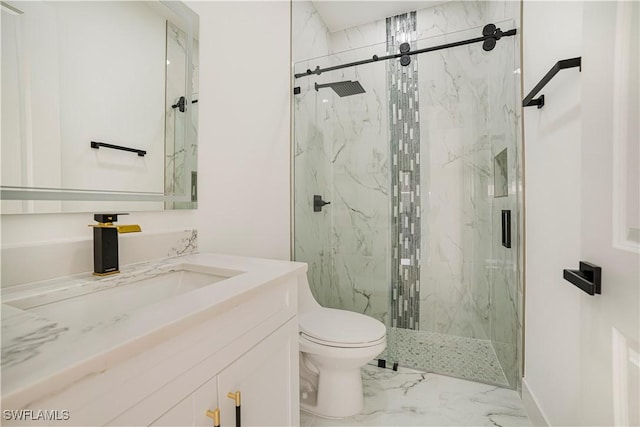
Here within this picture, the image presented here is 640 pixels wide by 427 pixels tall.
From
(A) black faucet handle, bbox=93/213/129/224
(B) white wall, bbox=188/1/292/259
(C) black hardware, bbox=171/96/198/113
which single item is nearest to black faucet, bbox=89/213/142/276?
(A) black faucet handle, bbox=93/213/129/224

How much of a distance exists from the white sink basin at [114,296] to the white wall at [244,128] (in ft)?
1.03

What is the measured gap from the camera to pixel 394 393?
1.69 metres

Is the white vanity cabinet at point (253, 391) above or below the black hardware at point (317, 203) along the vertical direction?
below

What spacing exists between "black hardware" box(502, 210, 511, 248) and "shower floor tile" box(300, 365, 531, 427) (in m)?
0.84

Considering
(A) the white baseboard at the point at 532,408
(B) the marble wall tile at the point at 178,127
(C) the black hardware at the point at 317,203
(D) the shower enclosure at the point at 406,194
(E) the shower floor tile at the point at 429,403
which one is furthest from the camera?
(C) the black hardware at the point at 317,203

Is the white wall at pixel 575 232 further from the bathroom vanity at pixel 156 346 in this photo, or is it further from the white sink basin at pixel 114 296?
the white sink basin at pixel 114 296

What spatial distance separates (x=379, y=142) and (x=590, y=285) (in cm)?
173

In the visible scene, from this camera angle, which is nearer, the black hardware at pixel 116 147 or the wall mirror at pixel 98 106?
the wall mirror at pixel 98 106

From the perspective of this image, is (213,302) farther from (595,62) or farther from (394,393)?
Result: (394,393)

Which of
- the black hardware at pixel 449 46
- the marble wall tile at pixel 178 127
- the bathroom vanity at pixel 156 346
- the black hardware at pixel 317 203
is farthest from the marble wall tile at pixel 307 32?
the bathroom vanity at pixel 156 346

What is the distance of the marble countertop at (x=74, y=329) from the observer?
1.25 ft

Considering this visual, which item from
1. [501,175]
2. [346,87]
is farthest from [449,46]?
[501,175]

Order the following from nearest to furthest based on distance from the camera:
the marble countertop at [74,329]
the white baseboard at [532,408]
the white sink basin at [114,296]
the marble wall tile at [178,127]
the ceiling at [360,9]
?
the marble countertop at [74,329]
the white sink basin at [114,296]
the marble wall tile at [178,127]
the white baseboard at [532,408]
the ceiling at [360,9]

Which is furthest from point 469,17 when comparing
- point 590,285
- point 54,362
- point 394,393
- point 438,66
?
point 54,362
